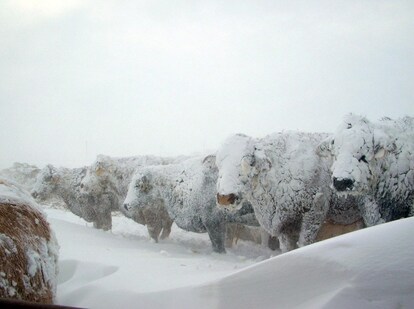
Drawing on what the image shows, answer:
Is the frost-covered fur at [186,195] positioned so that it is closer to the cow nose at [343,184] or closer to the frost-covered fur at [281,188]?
the frost-covered fur at [281,188]

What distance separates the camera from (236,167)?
5.86 meters

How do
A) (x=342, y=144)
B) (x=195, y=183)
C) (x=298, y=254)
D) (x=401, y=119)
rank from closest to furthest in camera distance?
(x=298, y=254) < (x=342, y=144) < (x=401, y=119) < (x=195, y=183)

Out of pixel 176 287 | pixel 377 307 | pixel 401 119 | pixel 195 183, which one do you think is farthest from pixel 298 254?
Answer: pixel 195 183

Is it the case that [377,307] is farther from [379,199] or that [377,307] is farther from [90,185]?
[90,185]

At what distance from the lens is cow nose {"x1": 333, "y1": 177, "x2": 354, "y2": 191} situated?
4.80 metres

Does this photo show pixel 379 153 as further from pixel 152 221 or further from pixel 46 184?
pixel 46 184

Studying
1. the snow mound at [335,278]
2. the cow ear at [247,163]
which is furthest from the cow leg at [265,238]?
the snow mound at [335,278]

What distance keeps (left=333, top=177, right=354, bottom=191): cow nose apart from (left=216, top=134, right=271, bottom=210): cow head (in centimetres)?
138

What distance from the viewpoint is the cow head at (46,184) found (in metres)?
13.4

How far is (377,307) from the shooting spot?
1.60 m

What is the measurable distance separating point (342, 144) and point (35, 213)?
4.15 m

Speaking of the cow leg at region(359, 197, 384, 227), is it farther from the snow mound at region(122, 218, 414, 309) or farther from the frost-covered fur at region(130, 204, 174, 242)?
the frost-covered fur at region(130, 204, 174, 242)

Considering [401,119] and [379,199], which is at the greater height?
[401,119]

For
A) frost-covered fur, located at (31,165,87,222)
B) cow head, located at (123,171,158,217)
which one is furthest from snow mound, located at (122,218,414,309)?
frost-covered fur, located at (31,165,87,222)
